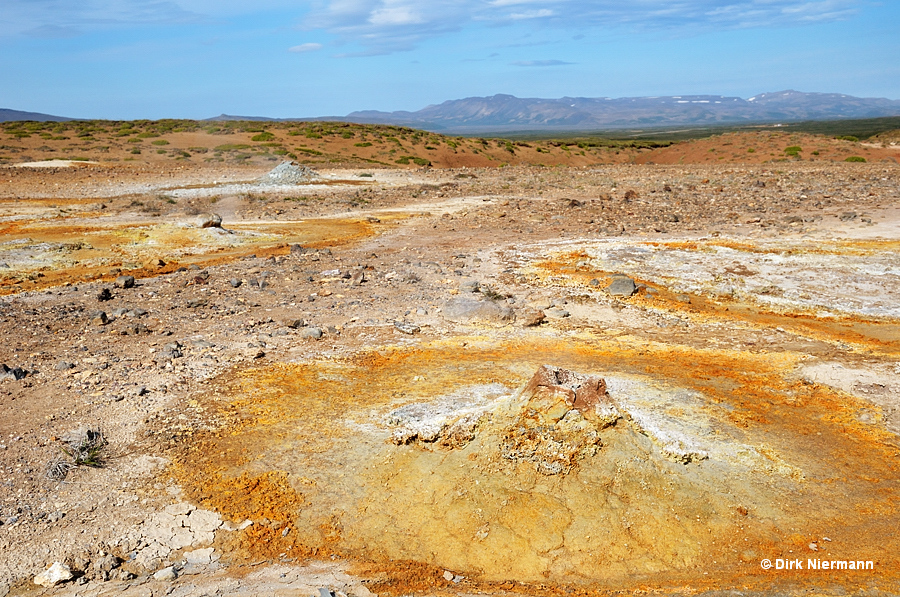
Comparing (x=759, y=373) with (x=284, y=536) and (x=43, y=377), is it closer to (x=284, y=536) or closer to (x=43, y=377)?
(x=284, y=536)

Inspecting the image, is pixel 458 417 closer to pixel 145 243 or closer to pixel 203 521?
pixel 203 521

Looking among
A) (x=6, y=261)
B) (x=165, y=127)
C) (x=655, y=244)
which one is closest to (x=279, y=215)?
(x=6, y=261)

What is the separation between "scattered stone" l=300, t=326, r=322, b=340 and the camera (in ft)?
27.2

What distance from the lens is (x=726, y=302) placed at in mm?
9977

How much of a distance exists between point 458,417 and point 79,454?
2977 millimetres

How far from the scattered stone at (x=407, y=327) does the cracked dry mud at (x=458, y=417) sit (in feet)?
0.10

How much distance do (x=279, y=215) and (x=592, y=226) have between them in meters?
8.33

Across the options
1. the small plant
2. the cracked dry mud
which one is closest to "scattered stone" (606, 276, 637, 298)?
the cracked dry mud

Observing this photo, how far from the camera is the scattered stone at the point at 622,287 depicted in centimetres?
1000

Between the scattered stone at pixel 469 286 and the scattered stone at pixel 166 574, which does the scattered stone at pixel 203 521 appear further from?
the scattered stone at pixel 469 286

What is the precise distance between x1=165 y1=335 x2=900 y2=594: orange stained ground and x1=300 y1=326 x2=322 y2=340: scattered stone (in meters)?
0.94

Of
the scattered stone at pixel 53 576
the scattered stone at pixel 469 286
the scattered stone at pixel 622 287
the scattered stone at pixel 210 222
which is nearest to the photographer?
the scattered stone at pixel 53 576

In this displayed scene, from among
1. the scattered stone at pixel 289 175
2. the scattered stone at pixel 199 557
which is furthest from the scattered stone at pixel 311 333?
the scattered stone at pixel 289 175

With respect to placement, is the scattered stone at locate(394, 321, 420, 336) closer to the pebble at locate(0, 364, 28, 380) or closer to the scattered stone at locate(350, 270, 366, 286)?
the scattered stone at locate(350, 270, 366, 286)
